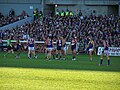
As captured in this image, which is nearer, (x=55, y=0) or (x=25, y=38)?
(x=25, y=38)

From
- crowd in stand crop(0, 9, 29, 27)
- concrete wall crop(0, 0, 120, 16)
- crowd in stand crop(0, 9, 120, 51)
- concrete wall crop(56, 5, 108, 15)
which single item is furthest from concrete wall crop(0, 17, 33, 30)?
concrete wall crop(56, 5, 108, 15)

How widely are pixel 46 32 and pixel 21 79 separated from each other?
30.1 m

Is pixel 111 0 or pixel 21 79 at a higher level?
pixel 111 0

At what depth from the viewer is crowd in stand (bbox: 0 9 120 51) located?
157ft

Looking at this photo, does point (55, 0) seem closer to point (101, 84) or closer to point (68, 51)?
point (68, 51)

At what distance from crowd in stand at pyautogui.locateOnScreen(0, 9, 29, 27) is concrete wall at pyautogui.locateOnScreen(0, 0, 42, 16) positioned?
114cm

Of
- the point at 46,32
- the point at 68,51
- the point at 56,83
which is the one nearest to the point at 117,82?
the point at 56,83

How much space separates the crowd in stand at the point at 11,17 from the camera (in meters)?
57.3

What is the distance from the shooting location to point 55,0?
59.0 m

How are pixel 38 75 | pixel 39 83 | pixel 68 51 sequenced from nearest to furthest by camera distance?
pixel 39 83
pixel 38 75
pixel 68 51

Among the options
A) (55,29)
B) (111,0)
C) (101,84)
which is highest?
(111,0)

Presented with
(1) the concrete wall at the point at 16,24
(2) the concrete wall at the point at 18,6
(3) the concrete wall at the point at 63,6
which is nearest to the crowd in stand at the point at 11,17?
(1) the concrete wall at the point at 16,24

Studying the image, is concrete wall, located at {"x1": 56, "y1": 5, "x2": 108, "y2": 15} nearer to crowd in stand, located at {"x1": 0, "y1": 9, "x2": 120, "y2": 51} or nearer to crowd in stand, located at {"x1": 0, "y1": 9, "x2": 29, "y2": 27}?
crowd in stand, located at {"x1": 0, "y1": 9, "x2": 120, "y2": 51}

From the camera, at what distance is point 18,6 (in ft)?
203
